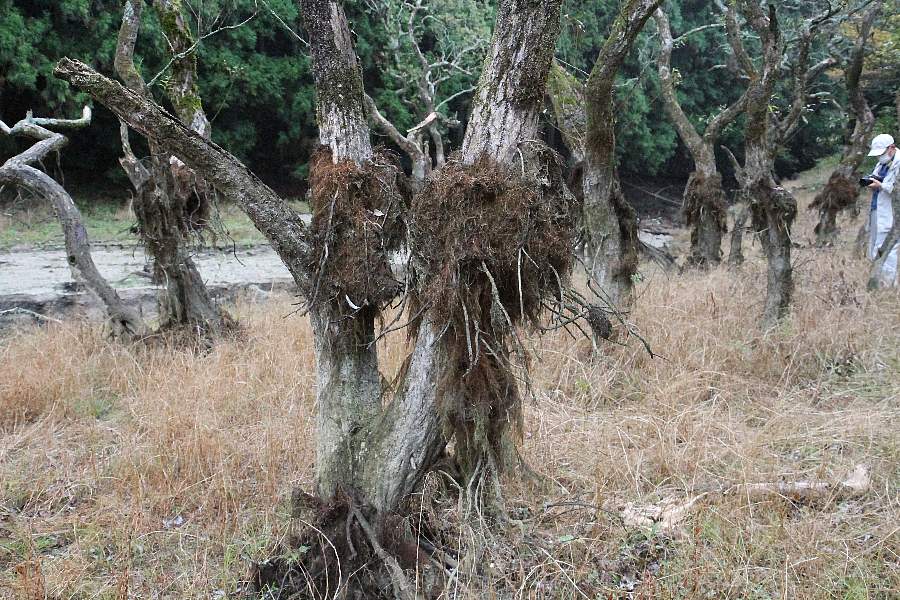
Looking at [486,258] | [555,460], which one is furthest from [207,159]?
[555,460]

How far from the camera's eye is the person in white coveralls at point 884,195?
23.6ft

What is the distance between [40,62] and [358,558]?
1432 cm

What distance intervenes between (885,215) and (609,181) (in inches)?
161

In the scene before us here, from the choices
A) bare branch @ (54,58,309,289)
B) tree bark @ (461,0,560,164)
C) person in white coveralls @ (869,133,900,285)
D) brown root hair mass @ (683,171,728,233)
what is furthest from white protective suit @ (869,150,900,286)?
bare branch @ (54,58,309,289)

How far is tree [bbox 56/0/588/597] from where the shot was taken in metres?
2.40

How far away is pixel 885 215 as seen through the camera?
748 cm

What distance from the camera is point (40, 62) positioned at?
44.2ft

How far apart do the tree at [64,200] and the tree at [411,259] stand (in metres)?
3.66

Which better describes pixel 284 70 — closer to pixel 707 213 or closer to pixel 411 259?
pixel 707 213

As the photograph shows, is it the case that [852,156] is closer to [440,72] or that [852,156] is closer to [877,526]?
[440,72]

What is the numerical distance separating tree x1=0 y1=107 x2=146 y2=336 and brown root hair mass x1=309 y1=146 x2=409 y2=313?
390 centimetres

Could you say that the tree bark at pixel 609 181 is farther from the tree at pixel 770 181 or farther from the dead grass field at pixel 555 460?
the tree at pixel 770 181

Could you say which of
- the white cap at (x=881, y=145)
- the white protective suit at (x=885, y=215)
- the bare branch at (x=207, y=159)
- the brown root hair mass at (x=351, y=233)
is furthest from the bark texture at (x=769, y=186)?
the bare branch at (x=207, y=159)

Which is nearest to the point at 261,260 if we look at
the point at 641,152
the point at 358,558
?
the point at 358,558
